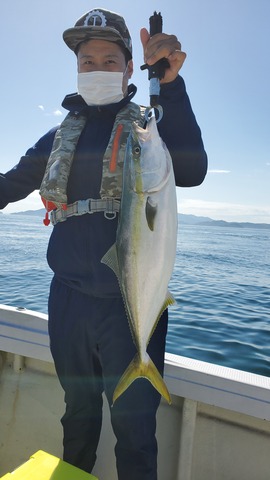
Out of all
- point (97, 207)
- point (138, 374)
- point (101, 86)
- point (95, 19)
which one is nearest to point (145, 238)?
point (97, 207)

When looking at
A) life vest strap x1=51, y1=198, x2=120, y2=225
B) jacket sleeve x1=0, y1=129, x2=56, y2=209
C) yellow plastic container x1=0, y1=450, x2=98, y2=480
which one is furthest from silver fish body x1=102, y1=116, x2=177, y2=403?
jacket sleeve x1=0, y1=129, x2=56, y2=209

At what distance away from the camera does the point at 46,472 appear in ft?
6.90

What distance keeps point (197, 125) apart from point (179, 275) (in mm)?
14630

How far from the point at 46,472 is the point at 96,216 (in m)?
A: 1.54

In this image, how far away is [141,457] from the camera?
2.17 m

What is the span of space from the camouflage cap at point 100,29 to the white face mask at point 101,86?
0.70ft

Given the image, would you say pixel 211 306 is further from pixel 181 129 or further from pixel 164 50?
pixel 164 50

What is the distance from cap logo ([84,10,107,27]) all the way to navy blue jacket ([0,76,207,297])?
1.58ft

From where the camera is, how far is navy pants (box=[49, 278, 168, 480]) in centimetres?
215

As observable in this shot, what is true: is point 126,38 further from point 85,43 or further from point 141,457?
point 141,457

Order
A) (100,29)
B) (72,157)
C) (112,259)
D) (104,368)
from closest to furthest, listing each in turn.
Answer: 1. (112,259)
2. (104,368)
3. (100,29)
4. (72,157)

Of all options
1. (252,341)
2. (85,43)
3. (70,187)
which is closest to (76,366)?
(70,187)

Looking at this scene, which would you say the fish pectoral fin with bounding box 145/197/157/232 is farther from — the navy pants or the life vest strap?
the navy pants

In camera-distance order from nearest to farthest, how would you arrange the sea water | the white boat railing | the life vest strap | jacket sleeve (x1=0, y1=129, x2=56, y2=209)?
the life vest strap, the white boat railing, jacket sleeve (x1=0, y1=129, x2=56, y2=209), the sea water
